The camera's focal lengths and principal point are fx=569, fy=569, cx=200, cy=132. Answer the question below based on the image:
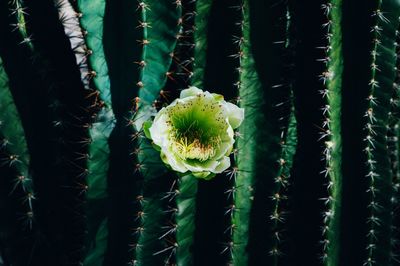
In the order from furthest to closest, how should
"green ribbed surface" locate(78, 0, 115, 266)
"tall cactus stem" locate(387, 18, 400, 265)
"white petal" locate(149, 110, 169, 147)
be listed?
"tall cactus stem" locate(387, 18, 400, 265) → "green ribbed surface" locate(78, 0, 115, 266) → "white petal" locate(149, 110, 169, 147)

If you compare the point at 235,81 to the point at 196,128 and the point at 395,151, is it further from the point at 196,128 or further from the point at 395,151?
the point at 395,151

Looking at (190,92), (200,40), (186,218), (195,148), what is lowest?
(186,218)

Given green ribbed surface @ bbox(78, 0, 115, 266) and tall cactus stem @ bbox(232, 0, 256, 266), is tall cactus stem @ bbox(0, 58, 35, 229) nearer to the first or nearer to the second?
green ribbed surface @ bbox(78, 0, 115, 266)

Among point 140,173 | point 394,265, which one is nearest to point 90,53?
point 140,173

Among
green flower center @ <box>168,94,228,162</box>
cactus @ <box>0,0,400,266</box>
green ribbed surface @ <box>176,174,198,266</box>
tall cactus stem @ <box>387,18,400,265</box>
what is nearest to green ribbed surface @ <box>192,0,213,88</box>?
cactus @ <box>0,0,400,266</box>

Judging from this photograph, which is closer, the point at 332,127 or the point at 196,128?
the point at 196,128

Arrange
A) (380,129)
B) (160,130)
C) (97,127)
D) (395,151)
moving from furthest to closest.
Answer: (395,151), (380,129), (97,127), (160,130)

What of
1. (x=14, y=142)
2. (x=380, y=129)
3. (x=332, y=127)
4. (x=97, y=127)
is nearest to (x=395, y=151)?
(x=380, y=129)
